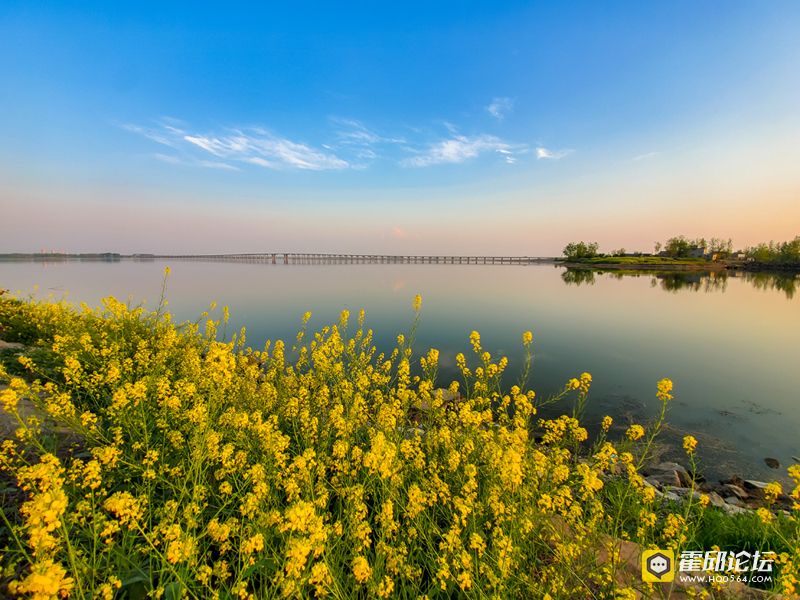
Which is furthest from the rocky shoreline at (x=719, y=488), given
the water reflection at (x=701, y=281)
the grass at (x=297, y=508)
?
the water reflection at (x=701, y=281)

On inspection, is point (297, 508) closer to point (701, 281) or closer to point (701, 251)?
point (701, 281)

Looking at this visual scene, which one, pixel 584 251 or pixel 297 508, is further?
pixel 584 251

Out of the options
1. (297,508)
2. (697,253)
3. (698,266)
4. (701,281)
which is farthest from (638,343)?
(697,253)

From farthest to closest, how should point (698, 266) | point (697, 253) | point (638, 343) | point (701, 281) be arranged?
point (697, 253), point (698, 266), point (701, 281), point (638, 343)

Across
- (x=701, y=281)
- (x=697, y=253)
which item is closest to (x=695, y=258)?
(x=697, y=253)

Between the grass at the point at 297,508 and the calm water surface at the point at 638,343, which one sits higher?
the grass at the point at 297,508

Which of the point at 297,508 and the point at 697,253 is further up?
the point at 697,253

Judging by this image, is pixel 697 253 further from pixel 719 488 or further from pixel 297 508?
pixel 297 508

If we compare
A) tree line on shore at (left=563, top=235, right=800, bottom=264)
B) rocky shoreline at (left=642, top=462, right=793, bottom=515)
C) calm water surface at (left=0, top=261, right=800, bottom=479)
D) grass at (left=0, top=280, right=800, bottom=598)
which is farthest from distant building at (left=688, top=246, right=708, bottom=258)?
grass at (left=0, top=280, right=800, bottom=598)

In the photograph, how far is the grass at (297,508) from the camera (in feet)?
7.48

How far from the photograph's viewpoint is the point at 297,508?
87.4 inches

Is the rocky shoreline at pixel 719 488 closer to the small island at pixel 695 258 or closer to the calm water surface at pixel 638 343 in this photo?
the calm water surface at pixel 638 343

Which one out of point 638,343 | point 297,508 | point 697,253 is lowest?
point 638,343

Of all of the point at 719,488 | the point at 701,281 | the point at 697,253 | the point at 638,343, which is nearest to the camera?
the point at 719,488
